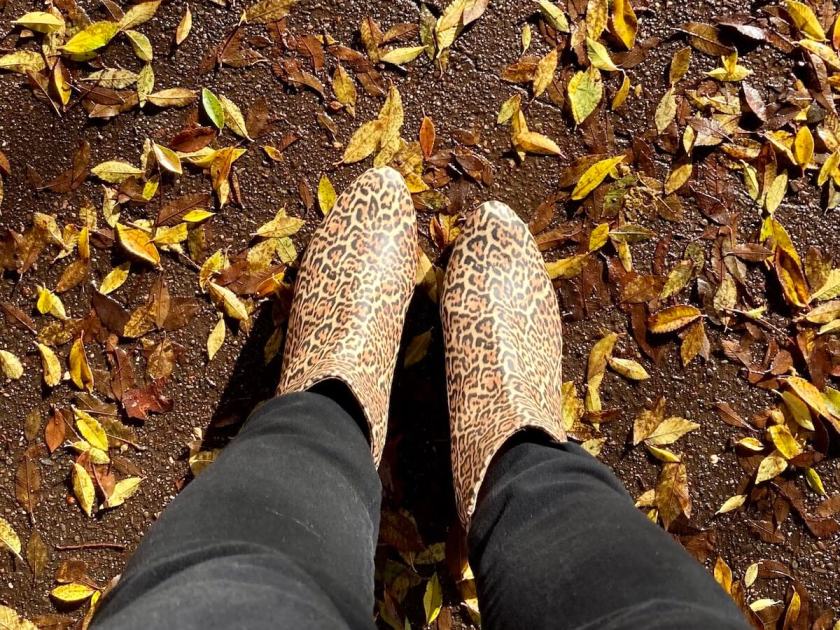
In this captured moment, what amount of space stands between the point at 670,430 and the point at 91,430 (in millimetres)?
1343

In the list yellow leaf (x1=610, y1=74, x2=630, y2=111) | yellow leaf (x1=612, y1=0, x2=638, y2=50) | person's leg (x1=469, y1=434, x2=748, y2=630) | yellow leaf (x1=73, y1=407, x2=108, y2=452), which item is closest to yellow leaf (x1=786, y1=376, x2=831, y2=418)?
person's leg (x1=469, y1=434, x2=748, y2=630)

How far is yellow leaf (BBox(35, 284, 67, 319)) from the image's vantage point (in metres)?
1.53

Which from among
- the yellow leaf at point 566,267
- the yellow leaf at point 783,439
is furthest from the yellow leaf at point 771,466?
the yellow leaf at point 566,267

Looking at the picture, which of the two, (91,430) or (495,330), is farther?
(91,430)

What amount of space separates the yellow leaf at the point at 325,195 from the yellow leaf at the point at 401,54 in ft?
0.99

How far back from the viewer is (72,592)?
1.54 m

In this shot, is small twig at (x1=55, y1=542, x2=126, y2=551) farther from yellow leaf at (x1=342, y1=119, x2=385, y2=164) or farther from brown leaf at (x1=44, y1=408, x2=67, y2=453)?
yellow leaf at (x1=342, y1=119, x2=385, y2=164)

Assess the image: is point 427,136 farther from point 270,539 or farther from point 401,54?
point 270,539

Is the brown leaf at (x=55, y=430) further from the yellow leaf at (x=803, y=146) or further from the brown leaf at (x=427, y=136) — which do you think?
the yellow leaf at (x=803, y=146)

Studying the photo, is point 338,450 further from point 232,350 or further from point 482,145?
point 482,145

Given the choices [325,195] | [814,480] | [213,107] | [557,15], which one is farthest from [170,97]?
[814,480]

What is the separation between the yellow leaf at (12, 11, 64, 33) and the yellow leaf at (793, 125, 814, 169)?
1.68m

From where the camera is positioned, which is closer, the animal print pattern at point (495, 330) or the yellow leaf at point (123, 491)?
the animal print pattern at point (495, 330)

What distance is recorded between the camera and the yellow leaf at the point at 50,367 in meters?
1.54
